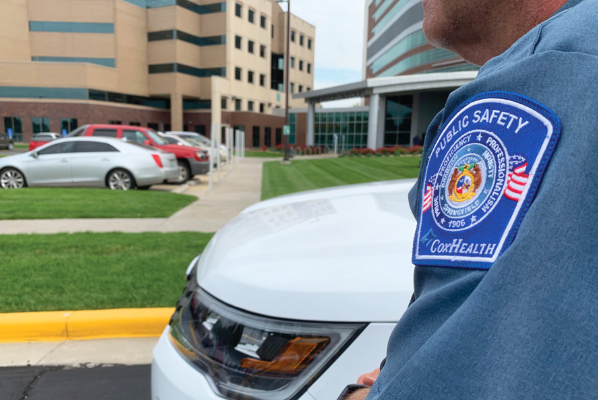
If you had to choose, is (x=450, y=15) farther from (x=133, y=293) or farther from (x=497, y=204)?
(x=133, y=293)

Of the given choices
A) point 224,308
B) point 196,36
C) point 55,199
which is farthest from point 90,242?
point 196,36

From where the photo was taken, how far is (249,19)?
2162 inches

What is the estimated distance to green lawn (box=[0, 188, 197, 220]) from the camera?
8.28 metres

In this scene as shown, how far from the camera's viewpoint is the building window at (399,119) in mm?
41031

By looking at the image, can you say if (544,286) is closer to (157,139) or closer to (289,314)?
(289,314)

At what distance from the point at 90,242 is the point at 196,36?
52.8 metres

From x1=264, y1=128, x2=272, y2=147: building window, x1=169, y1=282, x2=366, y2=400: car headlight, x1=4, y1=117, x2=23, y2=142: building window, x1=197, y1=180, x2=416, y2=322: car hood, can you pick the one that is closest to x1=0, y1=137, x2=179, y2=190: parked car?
x1=197, y1=180, x2=416, y2=322: car hood

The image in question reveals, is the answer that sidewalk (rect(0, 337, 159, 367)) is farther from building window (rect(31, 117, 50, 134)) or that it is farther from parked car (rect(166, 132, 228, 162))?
building window (rect(31, 117, 50, 134))

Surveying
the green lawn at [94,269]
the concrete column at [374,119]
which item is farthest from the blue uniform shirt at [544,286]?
the concrete column at [374,119]

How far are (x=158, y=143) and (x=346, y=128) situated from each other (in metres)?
35.8

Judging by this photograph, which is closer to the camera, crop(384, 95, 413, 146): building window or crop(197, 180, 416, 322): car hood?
crop(197, 180, 416, 322): car hood

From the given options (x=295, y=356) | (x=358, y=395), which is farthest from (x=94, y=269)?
(x=358, y=395)

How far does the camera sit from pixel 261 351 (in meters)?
1.49

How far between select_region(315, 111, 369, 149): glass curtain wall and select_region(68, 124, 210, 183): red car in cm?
3375
